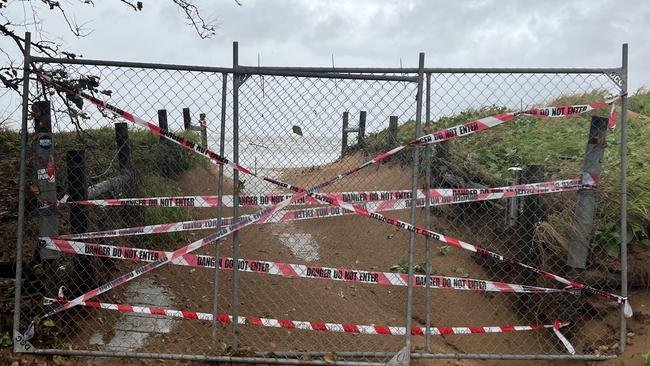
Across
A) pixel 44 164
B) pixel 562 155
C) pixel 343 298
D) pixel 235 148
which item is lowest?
pixel 343 298

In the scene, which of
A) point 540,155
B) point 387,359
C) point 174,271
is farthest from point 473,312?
point 174,271

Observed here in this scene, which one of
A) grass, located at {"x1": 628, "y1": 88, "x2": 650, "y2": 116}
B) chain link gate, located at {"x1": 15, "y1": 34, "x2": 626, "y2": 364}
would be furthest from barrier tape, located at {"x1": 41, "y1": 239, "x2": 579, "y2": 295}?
grass, located at {"x1": 628, "y1": 88, "x2": 650, "y2": 116}

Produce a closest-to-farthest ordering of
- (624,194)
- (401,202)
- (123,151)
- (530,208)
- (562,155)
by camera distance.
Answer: (624,194)
(401,202)
(530,208)
(123,151)
(562,155)

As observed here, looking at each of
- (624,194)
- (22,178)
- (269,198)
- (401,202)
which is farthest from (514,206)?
(22,178)

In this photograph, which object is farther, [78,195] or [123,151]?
[123,151]

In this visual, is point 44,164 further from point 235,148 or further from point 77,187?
point 235,148

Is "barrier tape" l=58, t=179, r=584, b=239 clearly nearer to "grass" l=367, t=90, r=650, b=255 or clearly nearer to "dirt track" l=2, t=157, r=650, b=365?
"dirt track" l=2, t=157, r=650, b=365

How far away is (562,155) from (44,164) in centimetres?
619

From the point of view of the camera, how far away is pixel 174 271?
654cm

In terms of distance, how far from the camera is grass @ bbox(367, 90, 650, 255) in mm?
5652

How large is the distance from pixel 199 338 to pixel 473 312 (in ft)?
9.68

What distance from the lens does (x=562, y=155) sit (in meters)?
7.80

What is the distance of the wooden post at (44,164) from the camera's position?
4633 mm

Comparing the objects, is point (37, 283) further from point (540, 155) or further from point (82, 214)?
point (540, 155)
